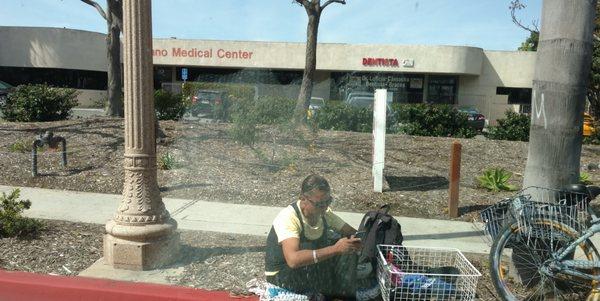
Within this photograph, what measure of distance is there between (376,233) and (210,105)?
1223 cm

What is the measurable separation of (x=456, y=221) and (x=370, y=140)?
4.71m

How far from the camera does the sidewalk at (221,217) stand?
19.9 ft

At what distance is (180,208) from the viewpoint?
23.5 ft

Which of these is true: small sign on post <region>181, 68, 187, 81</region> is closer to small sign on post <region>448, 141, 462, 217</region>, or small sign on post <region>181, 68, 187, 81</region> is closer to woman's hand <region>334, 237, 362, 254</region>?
small sign on post <region>448, 141, 462, 217</region>

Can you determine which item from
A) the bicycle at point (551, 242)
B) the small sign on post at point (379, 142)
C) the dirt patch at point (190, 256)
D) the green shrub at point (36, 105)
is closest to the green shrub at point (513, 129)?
the small sign on post at point (379, 142)

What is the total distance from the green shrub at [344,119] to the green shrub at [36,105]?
6521 millimetres

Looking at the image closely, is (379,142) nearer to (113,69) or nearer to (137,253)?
(137,253)

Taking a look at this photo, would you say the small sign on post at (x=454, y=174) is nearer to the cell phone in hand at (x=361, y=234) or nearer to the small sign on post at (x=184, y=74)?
the cell phone in hand at (x=361, y=234)

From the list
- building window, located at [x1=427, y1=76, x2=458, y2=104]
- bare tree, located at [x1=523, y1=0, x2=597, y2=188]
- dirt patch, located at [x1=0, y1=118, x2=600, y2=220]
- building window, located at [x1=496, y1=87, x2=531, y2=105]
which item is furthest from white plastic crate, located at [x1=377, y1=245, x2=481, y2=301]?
building window, located at [x1=496, y1=87, x2=531, y2=105]

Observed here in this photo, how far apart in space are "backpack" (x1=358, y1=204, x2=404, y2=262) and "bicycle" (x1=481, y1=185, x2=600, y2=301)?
79 centimetres

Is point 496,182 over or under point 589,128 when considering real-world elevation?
under

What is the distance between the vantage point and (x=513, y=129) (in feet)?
42.7

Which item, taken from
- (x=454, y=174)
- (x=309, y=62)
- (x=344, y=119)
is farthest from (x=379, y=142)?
(x=309, y=62)

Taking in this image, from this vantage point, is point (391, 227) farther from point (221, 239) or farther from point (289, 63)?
point (289, 63)
